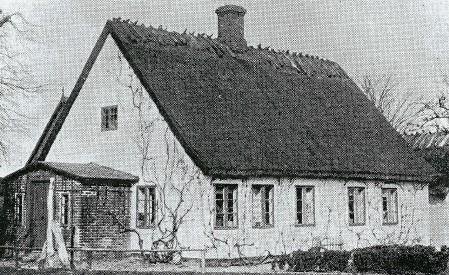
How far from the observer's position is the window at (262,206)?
24875 mm

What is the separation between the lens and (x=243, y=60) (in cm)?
3033

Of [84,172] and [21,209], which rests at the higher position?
[84,172]

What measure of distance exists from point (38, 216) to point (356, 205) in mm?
11781

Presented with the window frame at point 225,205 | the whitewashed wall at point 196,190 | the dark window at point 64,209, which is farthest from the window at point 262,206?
the dark window at point 64,209

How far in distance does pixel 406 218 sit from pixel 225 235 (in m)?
9.75

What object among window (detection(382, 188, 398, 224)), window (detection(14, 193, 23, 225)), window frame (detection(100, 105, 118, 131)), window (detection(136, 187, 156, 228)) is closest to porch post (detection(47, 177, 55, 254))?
window (detection(14, 193, 23, 225))

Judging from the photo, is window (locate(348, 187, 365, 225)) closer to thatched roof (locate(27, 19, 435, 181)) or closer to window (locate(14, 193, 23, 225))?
thatched roof (locate(27, 19, 435, 181))

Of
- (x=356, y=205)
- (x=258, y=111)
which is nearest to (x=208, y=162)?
(x=258, y=111)

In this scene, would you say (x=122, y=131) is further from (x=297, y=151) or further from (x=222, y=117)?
(x=297, y=151)

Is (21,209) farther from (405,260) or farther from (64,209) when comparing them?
(405,260)

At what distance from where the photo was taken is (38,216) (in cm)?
2580

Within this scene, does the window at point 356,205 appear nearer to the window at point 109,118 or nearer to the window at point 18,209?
the window at point 109,118

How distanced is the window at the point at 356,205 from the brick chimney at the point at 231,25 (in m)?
8.05

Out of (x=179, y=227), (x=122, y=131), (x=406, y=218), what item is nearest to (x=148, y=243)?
(x=179, y=227)
